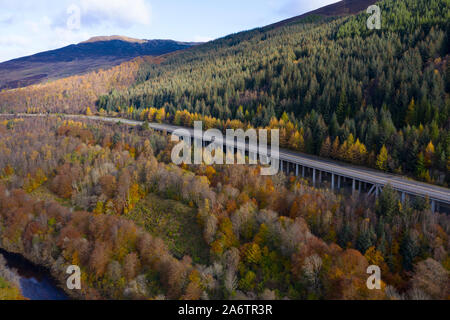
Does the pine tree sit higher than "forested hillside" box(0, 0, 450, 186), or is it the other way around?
"forested hillside" box(0, 0, 450, 186)

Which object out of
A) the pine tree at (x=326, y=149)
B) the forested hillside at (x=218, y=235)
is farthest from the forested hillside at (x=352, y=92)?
the forested hillside at (x=218, y=235)

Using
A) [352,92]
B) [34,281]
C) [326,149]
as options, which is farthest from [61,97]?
[326,149]

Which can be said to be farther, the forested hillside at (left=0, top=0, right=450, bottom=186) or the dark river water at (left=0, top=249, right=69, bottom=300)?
the forested hillside at (left=0, top=0, right=450, bottom=186)

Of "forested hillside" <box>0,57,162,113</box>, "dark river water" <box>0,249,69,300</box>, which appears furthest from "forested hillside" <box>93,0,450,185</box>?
"dark river water" <box>0,249,69,300</box>

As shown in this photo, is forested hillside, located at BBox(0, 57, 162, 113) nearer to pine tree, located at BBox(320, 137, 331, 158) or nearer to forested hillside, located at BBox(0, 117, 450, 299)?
forested hillside, located at BBox(0, 117, 450, 299)

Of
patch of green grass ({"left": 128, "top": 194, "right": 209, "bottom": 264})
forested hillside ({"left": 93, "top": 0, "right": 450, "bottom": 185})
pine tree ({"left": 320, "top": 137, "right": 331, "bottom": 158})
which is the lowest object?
patch of green grass ({"left": 128, "top": 194, "right": 209, "bottom": 264})

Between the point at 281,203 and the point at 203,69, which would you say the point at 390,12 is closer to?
the point at 203,69
